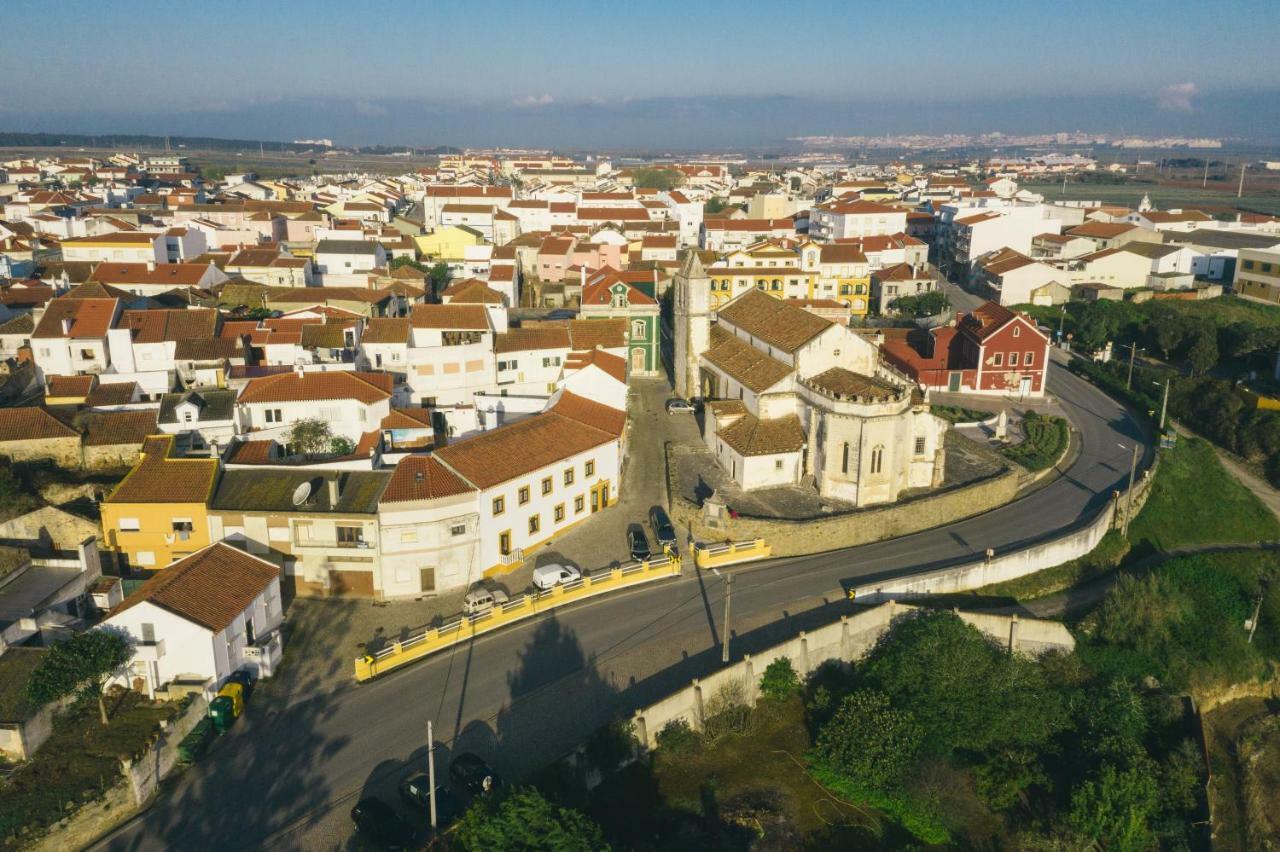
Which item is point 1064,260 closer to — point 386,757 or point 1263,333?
point 1263,333

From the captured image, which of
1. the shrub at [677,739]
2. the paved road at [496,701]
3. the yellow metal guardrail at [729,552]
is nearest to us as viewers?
the paved road at [496,701]

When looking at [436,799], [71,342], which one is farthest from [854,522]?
[71,342]

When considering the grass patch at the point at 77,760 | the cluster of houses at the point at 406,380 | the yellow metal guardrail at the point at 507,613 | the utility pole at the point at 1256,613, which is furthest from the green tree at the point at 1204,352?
the grass patch at the point at 77,760

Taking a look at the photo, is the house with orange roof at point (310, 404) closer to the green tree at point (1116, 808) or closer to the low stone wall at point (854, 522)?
the low stone wall at point (854, 522)

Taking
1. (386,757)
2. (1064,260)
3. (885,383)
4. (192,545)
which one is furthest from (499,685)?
(1064,260)

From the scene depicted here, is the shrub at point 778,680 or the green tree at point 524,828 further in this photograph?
the shrub at point 778,680

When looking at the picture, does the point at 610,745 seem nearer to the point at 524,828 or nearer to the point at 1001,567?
the point at 524,828

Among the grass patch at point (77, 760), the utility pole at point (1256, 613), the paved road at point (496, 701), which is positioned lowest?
the utility pole at point (1256, 613)
